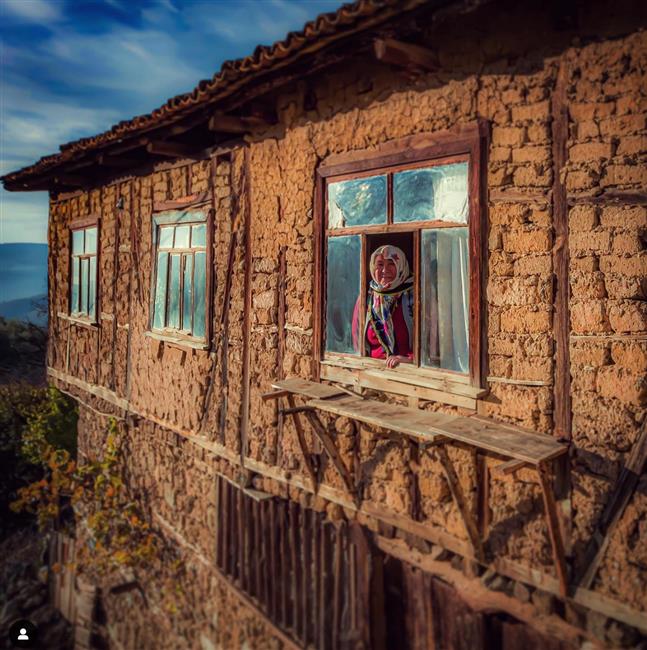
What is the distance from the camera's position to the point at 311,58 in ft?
13.7

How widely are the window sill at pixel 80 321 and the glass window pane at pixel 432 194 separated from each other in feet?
18.9

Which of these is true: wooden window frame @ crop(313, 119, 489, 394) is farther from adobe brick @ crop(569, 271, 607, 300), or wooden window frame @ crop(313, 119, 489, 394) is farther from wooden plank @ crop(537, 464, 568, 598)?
wooden plank @ crop(537, 464, 568, 598)

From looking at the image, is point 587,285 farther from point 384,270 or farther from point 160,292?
point 160,292

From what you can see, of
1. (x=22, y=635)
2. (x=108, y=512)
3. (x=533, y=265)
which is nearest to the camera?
(x=533, y=265)

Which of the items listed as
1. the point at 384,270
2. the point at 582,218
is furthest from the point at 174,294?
the point at 582,218

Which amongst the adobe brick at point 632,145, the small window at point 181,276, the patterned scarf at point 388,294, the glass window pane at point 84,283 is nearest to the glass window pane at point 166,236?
the small window at point 181,276

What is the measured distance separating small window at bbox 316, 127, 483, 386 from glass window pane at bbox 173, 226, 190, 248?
2.31 m

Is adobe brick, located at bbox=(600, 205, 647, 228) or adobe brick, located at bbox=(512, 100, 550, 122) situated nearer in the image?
adobe brick, located at bbox=(600, 205, 647, 228)

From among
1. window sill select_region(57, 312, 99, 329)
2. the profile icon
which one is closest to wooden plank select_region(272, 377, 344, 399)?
window sill select_region(57, 312, 99, 329)

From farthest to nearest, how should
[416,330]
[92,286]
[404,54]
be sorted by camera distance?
[92,286]
[416,330]
[404,54]

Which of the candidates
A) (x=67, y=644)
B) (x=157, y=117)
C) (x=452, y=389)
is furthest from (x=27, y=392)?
(x=452, y=389)

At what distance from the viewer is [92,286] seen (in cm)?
870

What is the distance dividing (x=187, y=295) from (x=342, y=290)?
2.51 metres

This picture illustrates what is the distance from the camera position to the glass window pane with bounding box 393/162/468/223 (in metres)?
3.94
